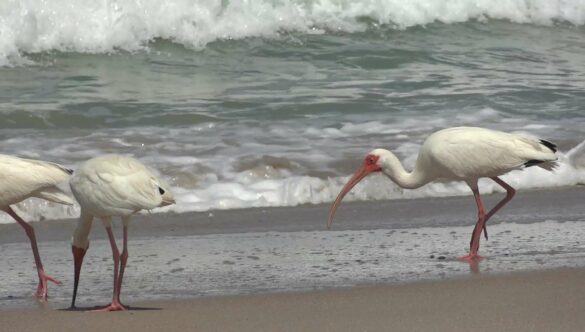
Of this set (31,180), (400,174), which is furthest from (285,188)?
(31,180)

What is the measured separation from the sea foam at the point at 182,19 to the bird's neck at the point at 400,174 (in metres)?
7.56

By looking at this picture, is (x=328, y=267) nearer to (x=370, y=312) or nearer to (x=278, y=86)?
(x=370, y=312)

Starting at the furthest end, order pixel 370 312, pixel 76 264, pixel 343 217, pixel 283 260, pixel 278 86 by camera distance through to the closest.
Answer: pixel 278 86, pixel 343 217, pixel 283 260, pixel 76 264, pixel 370 312

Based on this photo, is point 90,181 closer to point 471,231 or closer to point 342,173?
point 471,231

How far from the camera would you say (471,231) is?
8656mm

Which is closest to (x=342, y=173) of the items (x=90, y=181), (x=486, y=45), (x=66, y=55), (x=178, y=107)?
(x=178, y=107)

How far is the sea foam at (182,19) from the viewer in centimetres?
1605

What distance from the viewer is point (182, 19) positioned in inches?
679

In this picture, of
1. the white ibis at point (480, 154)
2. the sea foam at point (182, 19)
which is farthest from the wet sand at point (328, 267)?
the sea foam at point (182, 19)

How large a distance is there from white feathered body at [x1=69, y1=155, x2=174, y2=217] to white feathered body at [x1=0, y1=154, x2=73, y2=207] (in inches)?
17.4

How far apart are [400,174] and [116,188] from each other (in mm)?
2646

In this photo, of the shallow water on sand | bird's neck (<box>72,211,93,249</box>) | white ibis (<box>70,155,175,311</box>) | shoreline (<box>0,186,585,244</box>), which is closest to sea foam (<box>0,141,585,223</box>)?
shoreline (<box>0,186,585,244</box>)

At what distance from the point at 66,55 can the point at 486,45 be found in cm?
538

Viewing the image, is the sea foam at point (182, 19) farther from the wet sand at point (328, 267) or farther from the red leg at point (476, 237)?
the red leg at point (476, 237)
